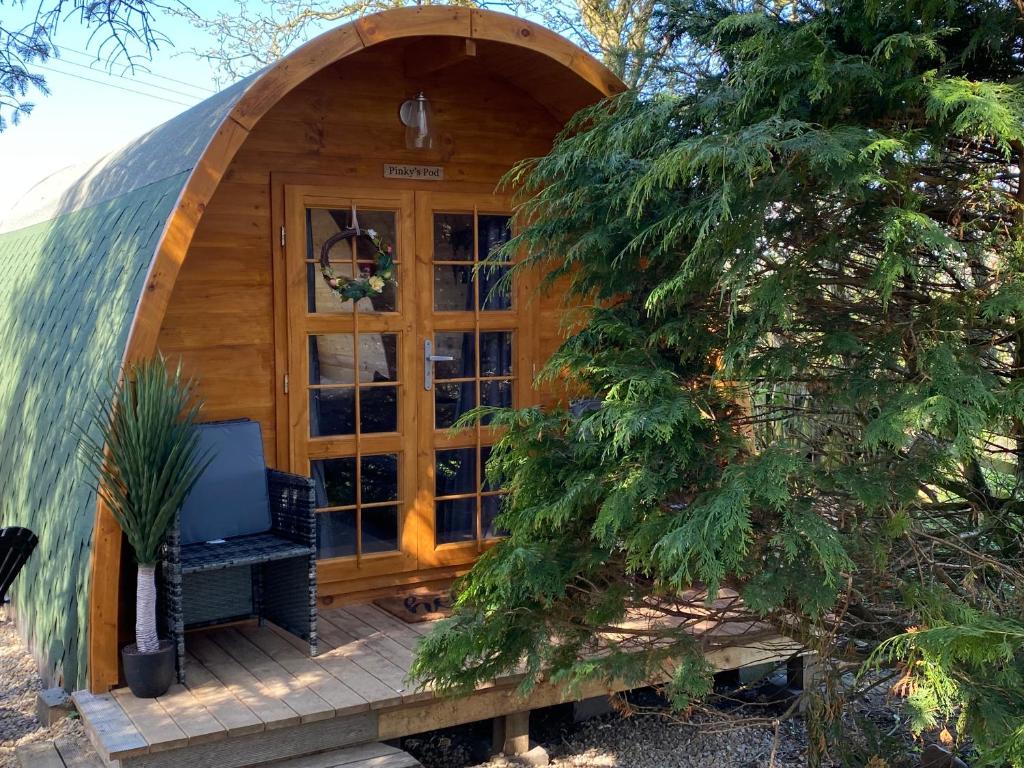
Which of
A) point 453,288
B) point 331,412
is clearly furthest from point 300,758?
point 453,288

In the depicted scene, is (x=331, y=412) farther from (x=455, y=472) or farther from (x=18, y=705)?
(x=18, y=705)

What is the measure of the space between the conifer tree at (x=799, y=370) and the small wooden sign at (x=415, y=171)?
1.40m

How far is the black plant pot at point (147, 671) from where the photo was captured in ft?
12.4

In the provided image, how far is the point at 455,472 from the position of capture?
530 cm

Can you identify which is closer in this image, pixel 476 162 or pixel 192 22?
pixel 476 162

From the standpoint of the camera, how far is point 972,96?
9.39 ft

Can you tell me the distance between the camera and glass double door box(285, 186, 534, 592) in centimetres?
488

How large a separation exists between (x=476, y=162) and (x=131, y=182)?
1785 mm

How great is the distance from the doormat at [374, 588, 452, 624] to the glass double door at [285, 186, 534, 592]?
142mm

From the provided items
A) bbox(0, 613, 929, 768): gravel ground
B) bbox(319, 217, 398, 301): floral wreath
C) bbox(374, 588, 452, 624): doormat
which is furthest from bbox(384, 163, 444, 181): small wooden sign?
bbox(0, 613, 929, 768): gravel ground

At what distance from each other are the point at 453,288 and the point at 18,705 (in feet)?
9.19

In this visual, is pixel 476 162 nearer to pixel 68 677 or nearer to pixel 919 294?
pixel 919 294

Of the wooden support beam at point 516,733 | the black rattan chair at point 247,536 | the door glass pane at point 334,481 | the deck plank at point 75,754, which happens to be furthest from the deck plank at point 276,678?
the wooden support beam at point 516,733

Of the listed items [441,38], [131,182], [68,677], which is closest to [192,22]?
[131,182]
